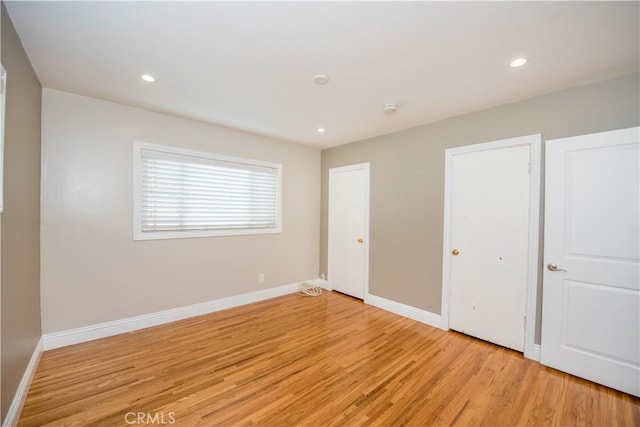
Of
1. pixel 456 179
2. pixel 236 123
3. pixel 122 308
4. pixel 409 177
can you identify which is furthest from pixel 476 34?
pixel 122 308

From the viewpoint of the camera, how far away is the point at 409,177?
11.6 feet

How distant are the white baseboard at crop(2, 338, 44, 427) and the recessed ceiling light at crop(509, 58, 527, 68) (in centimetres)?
410

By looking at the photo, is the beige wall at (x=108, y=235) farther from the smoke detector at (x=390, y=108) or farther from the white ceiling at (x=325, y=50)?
the smoke detector at (x=390, y=108)

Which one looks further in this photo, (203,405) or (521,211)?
(521,211)

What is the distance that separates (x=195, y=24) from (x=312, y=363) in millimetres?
2755

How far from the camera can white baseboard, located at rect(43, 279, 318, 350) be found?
259cm

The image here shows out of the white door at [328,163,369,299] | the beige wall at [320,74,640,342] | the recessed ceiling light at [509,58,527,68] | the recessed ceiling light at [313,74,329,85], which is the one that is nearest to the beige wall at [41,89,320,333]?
the white door at [328,163,369,299]

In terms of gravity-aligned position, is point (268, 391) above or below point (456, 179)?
below

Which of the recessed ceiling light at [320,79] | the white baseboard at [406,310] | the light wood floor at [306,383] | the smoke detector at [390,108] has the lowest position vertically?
the light wood floor at [306,383]

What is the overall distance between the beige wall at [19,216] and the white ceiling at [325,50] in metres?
0.22

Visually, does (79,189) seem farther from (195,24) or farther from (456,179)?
(456,179)

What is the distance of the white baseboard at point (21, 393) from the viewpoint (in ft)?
5.27

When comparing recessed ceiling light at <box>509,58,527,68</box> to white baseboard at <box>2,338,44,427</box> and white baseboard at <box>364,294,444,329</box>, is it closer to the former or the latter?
white baseboard at <box>364,294,444,329</box>

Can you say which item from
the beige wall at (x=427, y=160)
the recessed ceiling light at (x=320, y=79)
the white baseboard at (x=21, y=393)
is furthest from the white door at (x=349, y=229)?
the white baseboard at (x=21, y=393)
